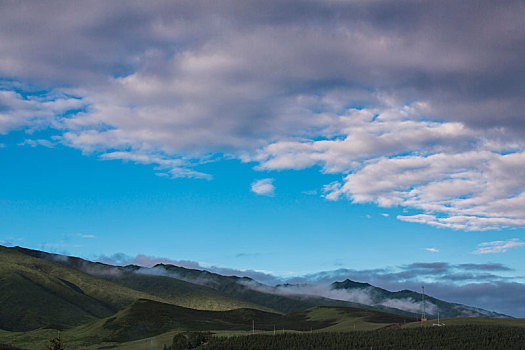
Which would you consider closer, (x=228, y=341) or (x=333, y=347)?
(x=333, y=347)

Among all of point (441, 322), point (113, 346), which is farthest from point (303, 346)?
point (113, 346)

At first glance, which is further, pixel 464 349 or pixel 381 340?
pixel 381 340

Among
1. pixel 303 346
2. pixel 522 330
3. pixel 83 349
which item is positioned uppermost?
pixel 522 330

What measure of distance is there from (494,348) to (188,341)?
99.6 metres

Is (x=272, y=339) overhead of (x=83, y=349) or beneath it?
overhead

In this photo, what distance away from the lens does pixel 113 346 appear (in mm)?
197625

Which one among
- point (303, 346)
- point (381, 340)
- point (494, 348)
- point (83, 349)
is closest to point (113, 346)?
point (83, 349)

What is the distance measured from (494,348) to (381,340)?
3295cm

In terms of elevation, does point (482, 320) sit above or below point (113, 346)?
above

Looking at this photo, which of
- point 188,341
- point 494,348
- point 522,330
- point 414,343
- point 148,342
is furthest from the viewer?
point 148,342

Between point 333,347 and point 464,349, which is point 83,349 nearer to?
point 333,347

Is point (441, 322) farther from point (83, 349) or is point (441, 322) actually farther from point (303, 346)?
point (83, 349)

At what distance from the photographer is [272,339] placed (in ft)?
534

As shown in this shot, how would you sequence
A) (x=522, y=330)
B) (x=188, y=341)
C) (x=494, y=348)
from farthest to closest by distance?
(x=188, y=341), (x=522, y=330), (x=494, y=348)
